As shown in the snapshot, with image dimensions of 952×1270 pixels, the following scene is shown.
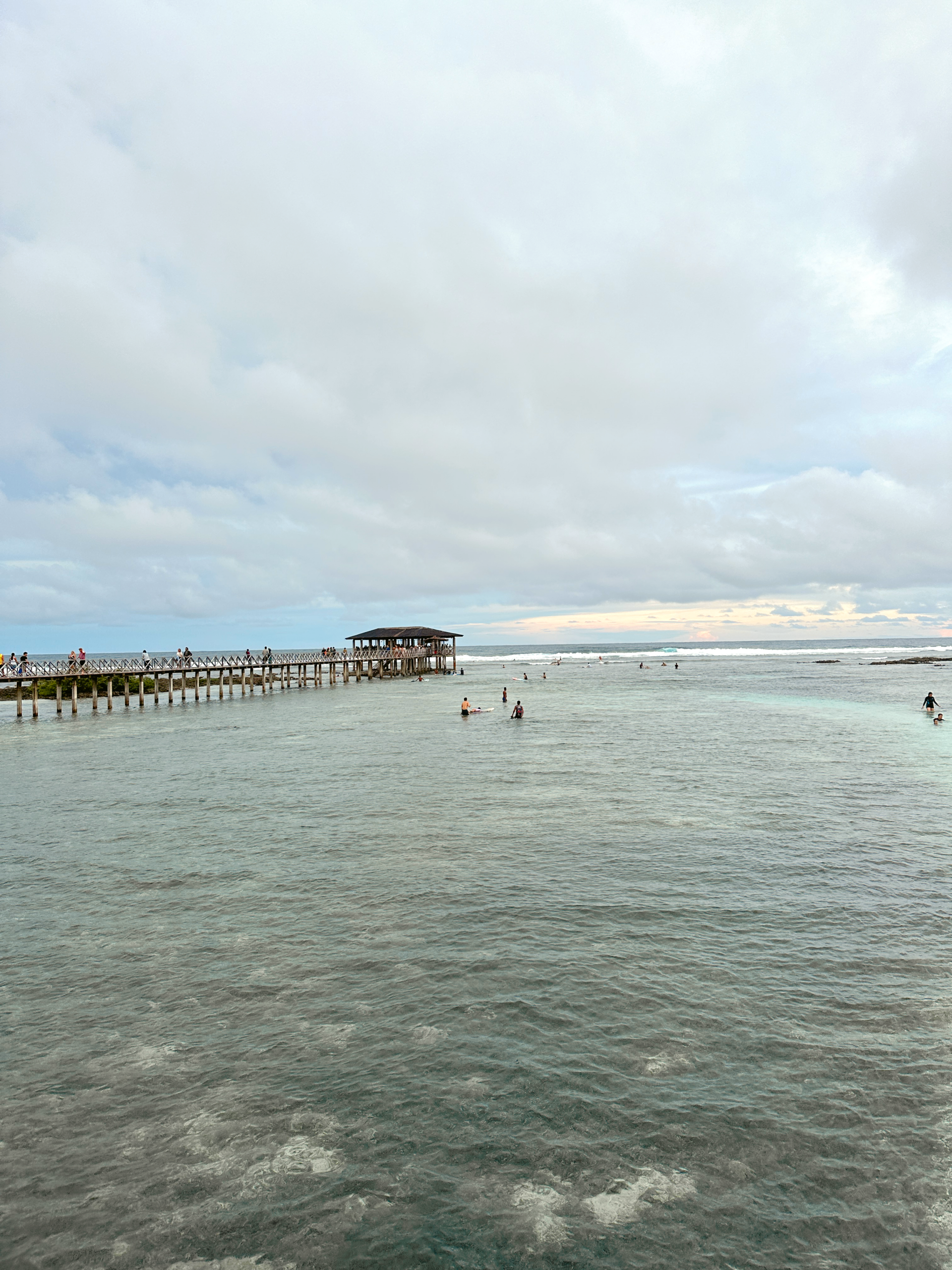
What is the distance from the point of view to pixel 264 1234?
6383 mm

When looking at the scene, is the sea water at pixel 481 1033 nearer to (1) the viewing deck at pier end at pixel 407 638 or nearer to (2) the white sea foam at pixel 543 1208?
(2) the white sea foam at pixel 543 1208

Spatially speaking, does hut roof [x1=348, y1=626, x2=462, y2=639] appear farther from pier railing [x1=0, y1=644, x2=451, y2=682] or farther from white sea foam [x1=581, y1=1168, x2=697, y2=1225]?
white sea foam [x1=581, y1=1168, x2=697, y2=1225]

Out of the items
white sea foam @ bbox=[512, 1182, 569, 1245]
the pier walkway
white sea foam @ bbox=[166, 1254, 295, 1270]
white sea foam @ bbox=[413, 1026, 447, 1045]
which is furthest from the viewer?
the pier walkway

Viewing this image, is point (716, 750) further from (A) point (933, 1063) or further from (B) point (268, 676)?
(B) point (268, 676)

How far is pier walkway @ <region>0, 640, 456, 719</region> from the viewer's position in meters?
59.2

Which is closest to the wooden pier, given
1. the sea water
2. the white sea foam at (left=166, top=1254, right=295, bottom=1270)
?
the sea water

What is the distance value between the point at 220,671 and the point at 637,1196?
284ft

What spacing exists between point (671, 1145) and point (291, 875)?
10.8 m

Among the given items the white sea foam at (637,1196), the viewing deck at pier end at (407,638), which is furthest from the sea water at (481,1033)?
the viewing deck at pier end at (407,638)

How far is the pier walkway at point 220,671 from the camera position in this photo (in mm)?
59219

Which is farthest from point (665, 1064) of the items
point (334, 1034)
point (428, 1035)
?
point (334, 1034)

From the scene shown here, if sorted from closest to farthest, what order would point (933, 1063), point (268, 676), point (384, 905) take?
point (933, 1063) → point (384, 905) → point (268, 676)

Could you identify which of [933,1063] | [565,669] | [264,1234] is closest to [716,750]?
[933,1063]

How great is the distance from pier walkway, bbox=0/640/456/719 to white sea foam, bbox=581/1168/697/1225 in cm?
5757
